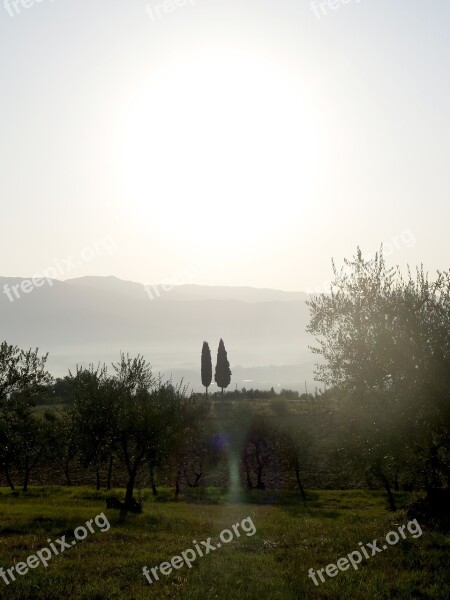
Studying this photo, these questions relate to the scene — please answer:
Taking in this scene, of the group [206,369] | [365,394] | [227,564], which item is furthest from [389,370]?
[206,369]

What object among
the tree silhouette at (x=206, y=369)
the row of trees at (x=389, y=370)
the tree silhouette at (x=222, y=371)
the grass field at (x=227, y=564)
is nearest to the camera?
the grass field at (x=227, y=564)

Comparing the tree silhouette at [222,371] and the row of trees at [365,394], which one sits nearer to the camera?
the row of trees at [365,394]

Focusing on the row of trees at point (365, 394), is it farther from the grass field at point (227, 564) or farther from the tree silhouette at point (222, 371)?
the tree silhouette at point (222, 371)

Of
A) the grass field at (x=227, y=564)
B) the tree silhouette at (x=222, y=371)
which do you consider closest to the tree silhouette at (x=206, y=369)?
the tree silhouette at (x=222, y=371)

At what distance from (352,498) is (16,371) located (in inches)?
1560

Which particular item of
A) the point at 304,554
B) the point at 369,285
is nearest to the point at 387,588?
the point at 304,554

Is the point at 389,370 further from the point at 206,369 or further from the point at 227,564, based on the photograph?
the point at 206,369

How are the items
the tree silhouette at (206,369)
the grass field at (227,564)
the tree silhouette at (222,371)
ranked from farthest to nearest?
the tree silhouette at (206,369) < the tree silhouette at (222,371) < the grass field at (227,564)

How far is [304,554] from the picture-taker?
1800cm

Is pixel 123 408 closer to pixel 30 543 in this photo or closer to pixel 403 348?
pixel 30 543

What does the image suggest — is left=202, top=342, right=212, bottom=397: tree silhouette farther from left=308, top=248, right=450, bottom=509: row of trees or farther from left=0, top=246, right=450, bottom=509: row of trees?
left=308, top=248, right=450, bottom=509: row of trees

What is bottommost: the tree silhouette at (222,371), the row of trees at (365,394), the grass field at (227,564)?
the grass field at (227,564)

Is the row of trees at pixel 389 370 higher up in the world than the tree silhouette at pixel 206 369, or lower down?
lower down

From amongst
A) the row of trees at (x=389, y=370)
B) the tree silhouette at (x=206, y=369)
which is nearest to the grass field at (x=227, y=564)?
the row of trees at (x=389, y=370)
